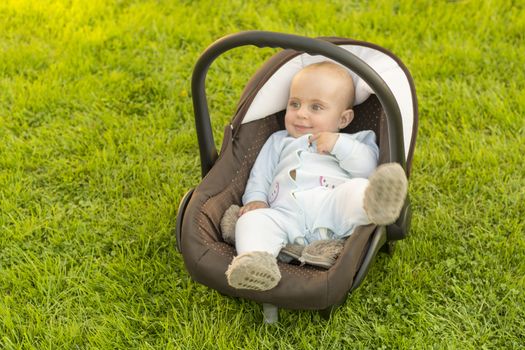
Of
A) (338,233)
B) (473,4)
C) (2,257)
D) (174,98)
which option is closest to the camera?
(338,233)

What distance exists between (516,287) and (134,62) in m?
2.51

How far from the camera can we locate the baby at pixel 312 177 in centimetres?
245

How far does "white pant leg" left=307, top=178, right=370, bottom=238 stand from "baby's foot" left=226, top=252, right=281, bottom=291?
0.40m

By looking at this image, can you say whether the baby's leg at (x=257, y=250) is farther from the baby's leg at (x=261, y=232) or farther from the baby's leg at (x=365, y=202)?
the baby's leg at (x=365, y=202)

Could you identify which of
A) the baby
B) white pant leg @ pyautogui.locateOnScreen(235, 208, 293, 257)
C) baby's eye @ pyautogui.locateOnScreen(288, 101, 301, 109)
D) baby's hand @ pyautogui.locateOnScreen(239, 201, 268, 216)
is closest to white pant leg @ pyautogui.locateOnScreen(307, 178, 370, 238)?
the baby

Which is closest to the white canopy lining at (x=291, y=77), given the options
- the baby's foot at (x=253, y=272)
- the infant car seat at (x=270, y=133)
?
the infant car seat at (x=270, y=133)

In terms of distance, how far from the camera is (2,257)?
283cm

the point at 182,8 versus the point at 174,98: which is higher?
the point at 182,8

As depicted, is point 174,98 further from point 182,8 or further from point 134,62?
point 182,8

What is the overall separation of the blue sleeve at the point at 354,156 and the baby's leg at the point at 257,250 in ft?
1.28

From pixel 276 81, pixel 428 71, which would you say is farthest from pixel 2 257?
pixel 428 71

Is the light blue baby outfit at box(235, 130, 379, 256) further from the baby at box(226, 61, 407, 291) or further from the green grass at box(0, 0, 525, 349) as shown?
the green grass at box(0, 0, 525, 349)

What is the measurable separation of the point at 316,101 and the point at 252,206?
1.77 feet

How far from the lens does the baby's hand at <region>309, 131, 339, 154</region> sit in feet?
→ 9.05
